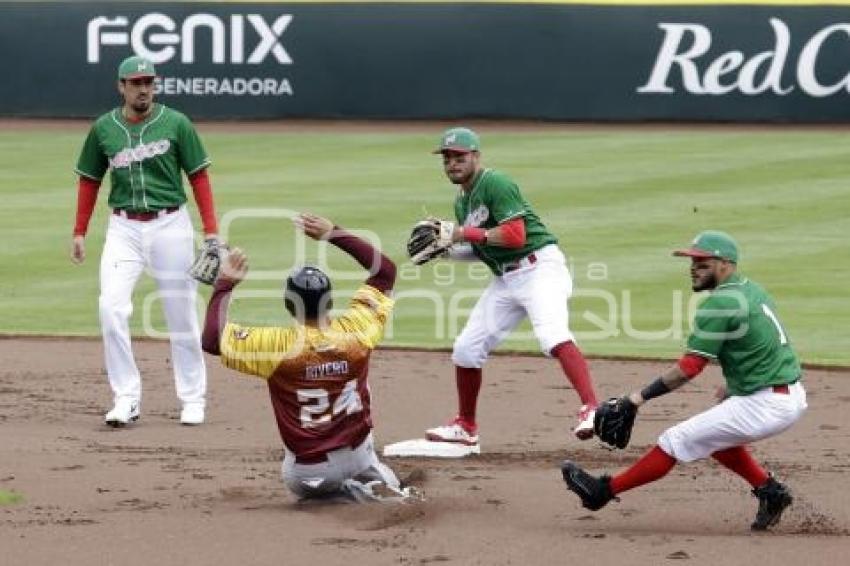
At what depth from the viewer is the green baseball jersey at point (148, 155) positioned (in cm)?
1104

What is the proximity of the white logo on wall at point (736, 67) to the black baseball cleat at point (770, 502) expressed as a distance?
1692 centimetres

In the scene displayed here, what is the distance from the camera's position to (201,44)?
83.9ft

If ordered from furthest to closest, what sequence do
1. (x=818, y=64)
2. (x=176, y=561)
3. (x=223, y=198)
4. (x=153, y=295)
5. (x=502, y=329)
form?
1. (x=818, y=64)
2. (x=223, y=198)
3. (x=153, y=295)
4. (x=502, y=329)
5. (x=176, y=561)

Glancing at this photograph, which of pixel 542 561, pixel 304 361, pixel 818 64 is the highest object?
pixel 818 64

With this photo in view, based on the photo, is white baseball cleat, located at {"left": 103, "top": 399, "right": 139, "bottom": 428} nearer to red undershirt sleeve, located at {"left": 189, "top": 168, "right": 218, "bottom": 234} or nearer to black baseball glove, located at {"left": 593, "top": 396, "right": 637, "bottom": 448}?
red undershirt sleeve, located at {"left": 189, "top": 168, "right": 218, "bottom": 234}

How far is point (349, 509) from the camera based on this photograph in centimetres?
881

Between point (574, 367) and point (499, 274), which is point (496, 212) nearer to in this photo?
point (499, 274)

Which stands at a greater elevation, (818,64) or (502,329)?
(818,64)

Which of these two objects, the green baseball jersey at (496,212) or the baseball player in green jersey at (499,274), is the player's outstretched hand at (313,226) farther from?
the green baseball jersey at (496,212)

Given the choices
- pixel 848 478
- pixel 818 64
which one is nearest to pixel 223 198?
pixel 818 64

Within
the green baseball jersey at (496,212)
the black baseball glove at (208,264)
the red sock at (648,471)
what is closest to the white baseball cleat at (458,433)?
the green baseball jersey at (496,212)

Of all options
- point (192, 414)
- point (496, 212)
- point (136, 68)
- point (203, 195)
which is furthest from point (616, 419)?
point (136, 68)

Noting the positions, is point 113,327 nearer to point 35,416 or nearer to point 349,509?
point 35,416

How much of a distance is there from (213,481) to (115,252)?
2.15 meters
